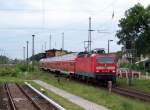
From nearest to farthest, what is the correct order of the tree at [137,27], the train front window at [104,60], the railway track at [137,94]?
the railway track at [137,94], the train front window at [104,60], the tree at [137,27]

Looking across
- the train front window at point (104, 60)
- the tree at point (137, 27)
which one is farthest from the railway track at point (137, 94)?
the tree at point (137, 27)

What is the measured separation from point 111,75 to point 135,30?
147 feet

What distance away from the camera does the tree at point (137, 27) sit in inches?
3457

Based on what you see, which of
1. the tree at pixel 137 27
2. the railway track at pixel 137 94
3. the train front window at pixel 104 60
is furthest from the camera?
the tree at pixel 137 27

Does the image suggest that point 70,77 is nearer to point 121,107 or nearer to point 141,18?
point 141,18

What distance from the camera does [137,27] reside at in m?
→ 90.1

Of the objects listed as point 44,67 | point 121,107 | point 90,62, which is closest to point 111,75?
point 90,62

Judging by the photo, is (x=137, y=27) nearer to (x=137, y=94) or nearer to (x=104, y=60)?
(x=104, y=60)

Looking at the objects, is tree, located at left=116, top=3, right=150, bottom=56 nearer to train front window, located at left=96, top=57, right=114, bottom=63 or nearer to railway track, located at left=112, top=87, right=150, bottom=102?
train front window, located at left=96, top=57, right=114, bottom=63

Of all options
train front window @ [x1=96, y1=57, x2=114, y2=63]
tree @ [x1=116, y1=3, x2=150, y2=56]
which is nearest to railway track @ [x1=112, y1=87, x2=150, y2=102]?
Result: train front window @ [x1=96, y1=57, x2=114, y2=63]

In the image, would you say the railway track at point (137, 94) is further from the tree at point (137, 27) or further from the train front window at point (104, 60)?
the tree at point (137, 27)

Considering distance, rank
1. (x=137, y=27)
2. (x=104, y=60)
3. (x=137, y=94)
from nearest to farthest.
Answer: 1. (x=137, y=94)
2. (x=104, y=60)
3. (x=137, y=27)

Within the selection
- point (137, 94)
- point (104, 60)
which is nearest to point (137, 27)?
point (104, 60)

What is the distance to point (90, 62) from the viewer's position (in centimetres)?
4834
